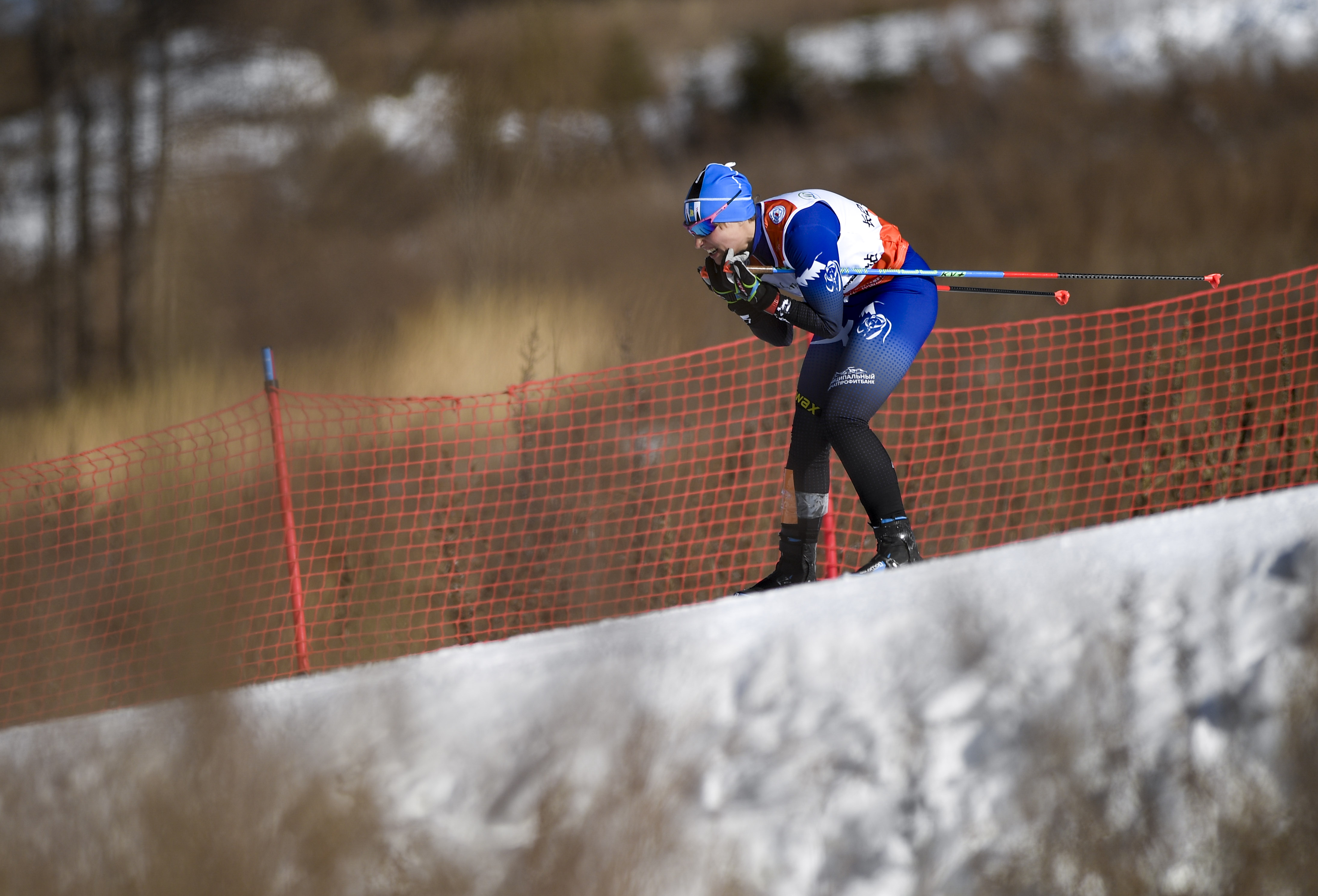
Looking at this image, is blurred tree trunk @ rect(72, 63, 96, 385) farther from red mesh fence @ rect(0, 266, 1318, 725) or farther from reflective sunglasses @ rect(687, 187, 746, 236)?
reflective sunglasses @ rect(687, 187, 746, 236)

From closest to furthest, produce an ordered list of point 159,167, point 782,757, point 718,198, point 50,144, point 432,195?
point 782,757, point 718,198, point 50,144, point 159,167, point 432,195

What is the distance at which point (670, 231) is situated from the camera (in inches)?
534

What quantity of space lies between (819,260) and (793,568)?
1.16m

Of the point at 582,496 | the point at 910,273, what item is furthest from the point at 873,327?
the point at 582,496

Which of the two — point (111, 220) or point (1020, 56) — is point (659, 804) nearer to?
point (111, 220)

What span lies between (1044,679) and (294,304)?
1209cm

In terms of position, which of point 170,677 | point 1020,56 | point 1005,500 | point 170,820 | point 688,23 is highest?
point 688,23

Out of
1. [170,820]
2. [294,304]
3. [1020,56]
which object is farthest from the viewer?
[1020,56]

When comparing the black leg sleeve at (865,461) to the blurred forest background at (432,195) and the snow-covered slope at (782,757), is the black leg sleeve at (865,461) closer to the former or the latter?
the snow-covered slope at (782,757)

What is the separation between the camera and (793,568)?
13.0 feet

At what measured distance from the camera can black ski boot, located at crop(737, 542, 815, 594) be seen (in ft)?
13.0

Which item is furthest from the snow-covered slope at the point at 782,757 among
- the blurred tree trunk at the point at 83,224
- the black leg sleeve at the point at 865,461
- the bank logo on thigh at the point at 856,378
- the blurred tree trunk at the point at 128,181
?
the blurred tree trunk at the point at 83,224

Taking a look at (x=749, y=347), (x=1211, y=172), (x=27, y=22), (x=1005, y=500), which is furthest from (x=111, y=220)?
(x=1211, y=172)

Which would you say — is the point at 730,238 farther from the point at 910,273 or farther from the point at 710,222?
the point at 910,273
